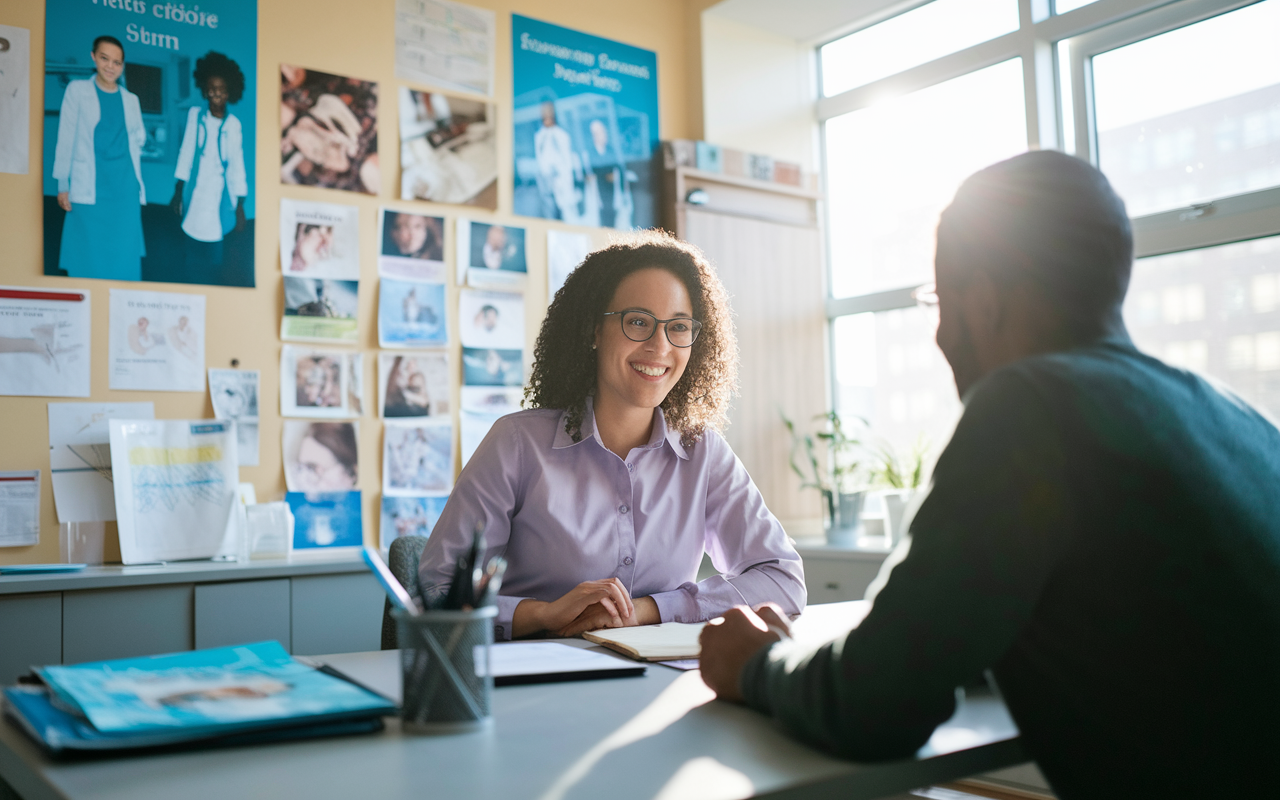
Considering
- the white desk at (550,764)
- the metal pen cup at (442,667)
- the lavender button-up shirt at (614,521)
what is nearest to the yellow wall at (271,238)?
the lavender button-up shirt at (614,521)

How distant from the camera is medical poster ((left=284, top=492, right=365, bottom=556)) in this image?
9.15 ft

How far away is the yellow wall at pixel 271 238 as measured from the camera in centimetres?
246

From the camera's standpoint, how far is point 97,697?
810 millimetres

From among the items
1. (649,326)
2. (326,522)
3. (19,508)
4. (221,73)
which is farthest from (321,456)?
(649,326)

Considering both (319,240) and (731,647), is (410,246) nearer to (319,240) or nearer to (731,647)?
(319,240)

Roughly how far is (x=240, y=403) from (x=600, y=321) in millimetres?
1393

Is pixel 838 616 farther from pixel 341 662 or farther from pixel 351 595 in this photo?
pixel 351 595

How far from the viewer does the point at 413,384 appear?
3.03 metres

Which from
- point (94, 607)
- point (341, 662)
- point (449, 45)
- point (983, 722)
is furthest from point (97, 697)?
point (449, 45)

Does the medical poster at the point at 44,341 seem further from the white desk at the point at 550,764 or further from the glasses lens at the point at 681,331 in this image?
the white desk at the point at 550,764

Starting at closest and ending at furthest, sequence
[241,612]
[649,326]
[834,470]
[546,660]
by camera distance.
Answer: [546,660] < [649,326] < [241,612] < [834,470]

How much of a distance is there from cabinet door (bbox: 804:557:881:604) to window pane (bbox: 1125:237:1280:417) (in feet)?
3.52

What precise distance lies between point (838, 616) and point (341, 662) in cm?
74

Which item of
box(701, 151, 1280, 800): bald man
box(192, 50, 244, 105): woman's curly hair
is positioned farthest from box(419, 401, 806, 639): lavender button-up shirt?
box(192, 50, 244, 105): woman's curly hair
